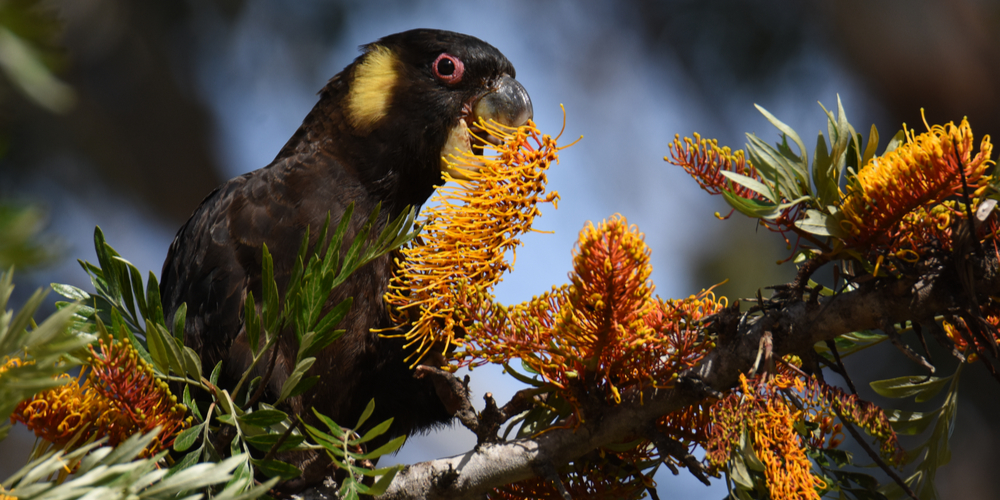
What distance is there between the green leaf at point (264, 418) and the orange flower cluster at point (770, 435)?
1.28ft

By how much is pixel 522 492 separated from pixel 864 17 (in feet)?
11.3

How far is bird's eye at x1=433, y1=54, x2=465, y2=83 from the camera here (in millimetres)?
1335

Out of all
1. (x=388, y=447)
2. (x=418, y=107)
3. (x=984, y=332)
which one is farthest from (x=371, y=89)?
(x=984, y=332)

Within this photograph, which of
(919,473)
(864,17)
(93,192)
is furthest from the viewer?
(93,192)

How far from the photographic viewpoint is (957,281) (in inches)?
23.8

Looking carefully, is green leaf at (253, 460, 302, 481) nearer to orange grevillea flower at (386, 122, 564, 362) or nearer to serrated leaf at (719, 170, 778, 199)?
orange grevillea flower at (386, 122, 564, 362)

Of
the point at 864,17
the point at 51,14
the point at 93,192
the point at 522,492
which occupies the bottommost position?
the point at 522,492

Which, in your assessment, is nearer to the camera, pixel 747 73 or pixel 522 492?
pixel 522 492

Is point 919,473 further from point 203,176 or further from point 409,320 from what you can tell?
point 203,176

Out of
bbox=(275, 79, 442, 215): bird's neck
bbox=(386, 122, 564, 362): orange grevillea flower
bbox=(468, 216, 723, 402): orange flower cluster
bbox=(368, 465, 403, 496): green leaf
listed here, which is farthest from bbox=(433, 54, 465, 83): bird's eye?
bbox=(368, 465, 403, 496): green leaf

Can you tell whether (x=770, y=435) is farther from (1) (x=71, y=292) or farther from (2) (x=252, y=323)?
(1) (x=71, y=292)

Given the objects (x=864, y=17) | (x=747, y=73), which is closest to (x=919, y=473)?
(x=864, y=17)

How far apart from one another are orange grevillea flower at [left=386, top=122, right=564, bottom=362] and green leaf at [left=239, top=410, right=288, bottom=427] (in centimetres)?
18

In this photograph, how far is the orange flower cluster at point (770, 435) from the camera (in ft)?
1.90
